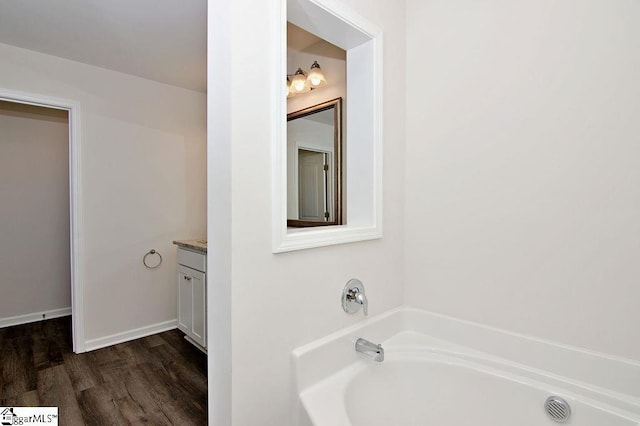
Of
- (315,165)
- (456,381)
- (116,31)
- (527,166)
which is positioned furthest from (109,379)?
(527,166)

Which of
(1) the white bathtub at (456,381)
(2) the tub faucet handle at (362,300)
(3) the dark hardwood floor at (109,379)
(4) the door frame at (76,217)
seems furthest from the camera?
(4) the door frame at (76,217)

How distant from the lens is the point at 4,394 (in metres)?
2.01

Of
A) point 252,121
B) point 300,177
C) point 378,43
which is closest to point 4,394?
point 300,177

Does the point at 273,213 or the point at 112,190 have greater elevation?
the point at 112,190

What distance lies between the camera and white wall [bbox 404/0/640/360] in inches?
46.1

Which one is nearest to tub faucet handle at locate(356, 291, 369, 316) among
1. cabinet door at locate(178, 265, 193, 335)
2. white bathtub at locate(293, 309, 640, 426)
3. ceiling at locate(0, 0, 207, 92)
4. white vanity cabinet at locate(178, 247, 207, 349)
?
white bathtub at locate(293, 309, 640, 426)

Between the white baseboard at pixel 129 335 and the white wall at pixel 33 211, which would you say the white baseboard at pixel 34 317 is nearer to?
the white wall at pixel 33 211

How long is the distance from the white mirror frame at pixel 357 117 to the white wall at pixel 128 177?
2.15 metres

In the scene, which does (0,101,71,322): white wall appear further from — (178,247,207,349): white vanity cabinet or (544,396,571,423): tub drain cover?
(544,396,571,423): tub drain cover

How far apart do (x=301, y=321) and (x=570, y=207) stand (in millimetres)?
1125

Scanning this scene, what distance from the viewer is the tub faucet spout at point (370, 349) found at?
53.3 inches

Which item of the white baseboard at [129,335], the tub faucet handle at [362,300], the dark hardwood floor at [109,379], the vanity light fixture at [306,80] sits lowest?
the dark hardwood floor at [109,379]

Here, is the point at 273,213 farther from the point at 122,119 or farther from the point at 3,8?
the point at 122,119

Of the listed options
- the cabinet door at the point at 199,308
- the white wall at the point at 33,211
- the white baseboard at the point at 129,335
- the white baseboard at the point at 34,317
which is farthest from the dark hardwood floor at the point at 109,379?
the white wall at the point at 33,211
